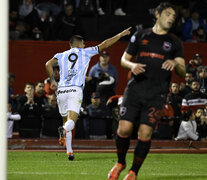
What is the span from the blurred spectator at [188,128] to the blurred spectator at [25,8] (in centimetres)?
648

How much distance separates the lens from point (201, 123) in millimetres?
14844

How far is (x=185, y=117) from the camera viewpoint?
575 inches

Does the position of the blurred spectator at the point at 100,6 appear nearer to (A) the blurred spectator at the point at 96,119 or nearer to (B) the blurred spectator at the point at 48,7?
(B) the blurred spectator at the point at 48,7

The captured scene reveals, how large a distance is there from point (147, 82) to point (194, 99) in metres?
8.09

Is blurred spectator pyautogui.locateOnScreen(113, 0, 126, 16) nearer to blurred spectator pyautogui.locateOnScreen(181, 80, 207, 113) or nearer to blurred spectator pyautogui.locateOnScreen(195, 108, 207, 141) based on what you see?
blurred spectator pyautogui.locateOnScreen(181, 80, 207, 113)

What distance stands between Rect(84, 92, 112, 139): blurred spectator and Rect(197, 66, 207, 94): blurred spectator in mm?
2707

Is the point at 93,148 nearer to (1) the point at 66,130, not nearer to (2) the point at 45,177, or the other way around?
(1) the point at 66,130

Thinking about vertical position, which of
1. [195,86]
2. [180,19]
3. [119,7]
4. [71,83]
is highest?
[119,7]

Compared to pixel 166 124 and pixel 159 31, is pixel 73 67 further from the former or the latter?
pixel 166 124

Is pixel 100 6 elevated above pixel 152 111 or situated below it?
above

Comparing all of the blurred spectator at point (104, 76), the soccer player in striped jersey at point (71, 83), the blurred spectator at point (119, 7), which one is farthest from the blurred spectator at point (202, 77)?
the soccer player in striped jersey at point (71, 83)

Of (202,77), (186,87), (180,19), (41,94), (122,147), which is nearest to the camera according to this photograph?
(122,147)

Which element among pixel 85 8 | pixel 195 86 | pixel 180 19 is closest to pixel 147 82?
pixel 195 86

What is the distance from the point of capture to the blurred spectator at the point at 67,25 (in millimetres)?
17797
